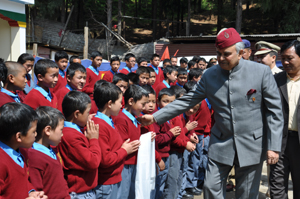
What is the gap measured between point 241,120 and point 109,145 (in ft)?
4.17

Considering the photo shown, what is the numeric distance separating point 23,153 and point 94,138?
0.67 m

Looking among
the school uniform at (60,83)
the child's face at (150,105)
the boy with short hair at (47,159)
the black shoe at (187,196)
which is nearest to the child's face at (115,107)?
the boy with short hair at (47,159)

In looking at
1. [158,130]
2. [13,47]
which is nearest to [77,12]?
[13,47]

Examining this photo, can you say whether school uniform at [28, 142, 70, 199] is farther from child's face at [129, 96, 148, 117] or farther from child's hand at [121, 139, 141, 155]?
child's face at [129, 96, 148, 117]

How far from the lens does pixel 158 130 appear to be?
388 centimetres

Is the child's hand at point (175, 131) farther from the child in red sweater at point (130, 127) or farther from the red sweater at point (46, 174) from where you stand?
the red sweater at point (46, 174)

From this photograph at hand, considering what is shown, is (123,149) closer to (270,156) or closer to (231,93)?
(231,93)

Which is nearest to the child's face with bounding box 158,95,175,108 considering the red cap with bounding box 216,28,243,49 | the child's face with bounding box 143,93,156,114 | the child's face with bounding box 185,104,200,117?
the child's face with bounding box 143,93,156,114

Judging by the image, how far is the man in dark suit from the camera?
11.6 feet

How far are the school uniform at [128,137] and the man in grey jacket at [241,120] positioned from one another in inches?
31.1

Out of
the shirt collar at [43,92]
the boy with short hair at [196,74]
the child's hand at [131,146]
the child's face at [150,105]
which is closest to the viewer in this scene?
the child's hand at [131,146]

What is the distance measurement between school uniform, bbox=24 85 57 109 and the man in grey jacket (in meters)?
2.10

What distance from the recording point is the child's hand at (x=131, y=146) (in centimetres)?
303

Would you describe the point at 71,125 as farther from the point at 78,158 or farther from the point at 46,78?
the point at 46,78
